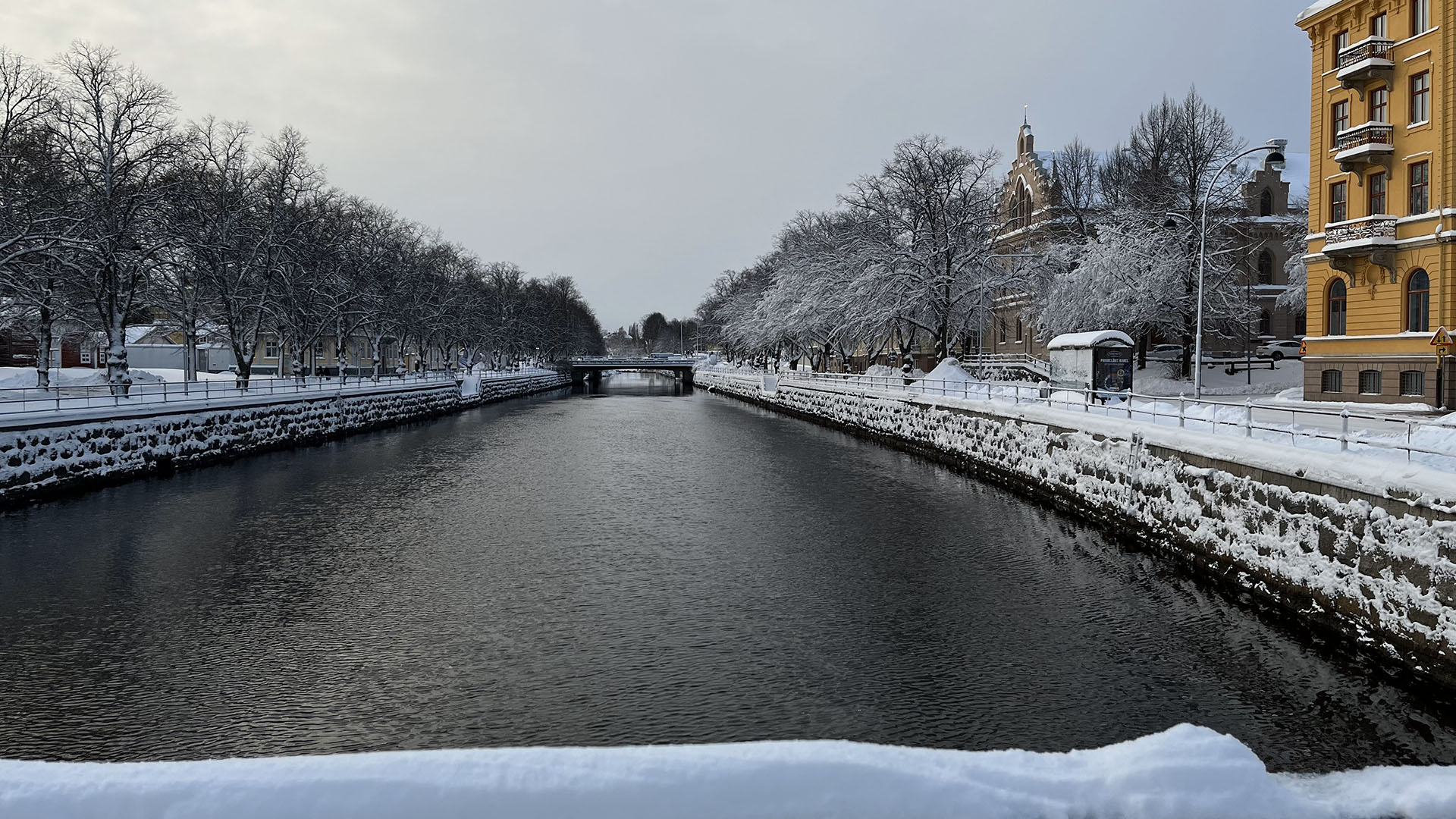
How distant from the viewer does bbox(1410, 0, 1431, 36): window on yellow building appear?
28953 millimetres

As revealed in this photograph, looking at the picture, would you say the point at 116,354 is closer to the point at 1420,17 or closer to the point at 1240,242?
the point at 1420,17

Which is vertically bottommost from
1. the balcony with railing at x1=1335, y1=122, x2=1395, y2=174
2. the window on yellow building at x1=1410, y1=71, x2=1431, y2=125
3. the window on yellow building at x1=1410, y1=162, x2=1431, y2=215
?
the window on yellow building at x1=1410, y1=162, x2=1431, y2=215

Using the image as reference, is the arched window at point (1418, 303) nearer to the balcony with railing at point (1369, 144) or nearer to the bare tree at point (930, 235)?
the balcony with railing at point (1369, 144)

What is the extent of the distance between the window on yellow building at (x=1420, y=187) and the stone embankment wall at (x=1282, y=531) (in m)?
16.5

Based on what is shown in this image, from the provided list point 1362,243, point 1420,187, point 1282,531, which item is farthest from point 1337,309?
point 1282,531

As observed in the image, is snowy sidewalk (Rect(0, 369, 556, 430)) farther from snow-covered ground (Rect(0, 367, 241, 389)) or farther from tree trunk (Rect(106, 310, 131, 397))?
snow-covered ground (Rect(0, 367, 241, 389))

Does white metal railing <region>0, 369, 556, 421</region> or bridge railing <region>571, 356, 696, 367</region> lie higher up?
bridge railing <region>571, 356, 696, 367</region>

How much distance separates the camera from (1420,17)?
2928 centimetres

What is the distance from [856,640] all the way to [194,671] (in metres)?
8.13

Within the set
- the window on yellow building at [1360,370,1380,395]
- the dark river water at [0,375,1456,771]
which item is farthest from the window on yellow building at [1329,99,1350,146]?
the dark river water at [0,375,1456,771]

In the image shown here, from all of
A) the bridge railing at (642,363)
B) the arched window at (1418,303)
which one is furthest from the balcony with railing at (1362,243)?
the bridge railing at (642,363)

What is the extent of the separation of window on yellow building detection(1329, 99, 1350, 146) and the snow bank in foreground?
34364mm

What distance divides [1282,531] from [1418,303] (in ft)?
77.0

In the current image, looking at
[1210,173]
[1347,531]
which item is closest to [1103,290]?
[1210,173]
